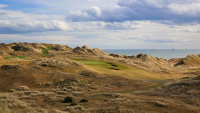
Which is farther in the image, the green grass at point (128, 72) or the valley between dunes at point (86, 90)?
the green grass at point (128, 72)

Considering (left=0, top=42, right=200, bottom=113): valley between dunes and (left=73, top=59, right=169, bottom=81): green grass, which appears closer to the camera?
(left=0, top=42, right=200, bottom=113): valley between dunes

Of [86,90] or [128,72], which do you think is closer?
[86,90]

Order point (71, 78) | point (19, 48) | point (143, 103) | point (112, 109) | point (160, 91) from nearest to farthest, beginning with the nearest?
1. point (112, 109)
2. point (143, 103)
3. point (160, 91)
4. point (71, 78)
5. point (19, 48)

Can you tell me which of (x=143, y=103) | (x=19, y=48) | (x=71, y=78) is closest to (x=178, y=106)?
(x=143, y=103)

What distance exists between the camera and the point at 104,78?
2631 centimetres

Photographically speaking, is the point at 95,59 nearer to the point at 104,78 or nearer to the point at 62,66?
the point at 62,66

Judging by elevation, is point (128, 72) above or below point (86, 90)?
above

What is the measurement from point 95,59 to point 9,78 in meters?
22.8

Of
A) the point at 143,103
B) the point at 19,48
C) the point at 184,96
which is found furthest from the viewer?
the point at 19,48

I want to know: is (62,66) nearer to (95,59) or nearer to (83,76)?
(83,76)

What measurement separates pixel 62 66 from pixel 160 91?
692 inches

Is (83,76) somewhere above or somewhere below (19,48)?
below

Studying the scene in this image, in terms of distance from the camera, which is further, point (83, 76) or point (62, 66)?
point (62, 66)

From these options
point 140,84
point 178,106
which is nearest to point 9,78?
point 140,84
